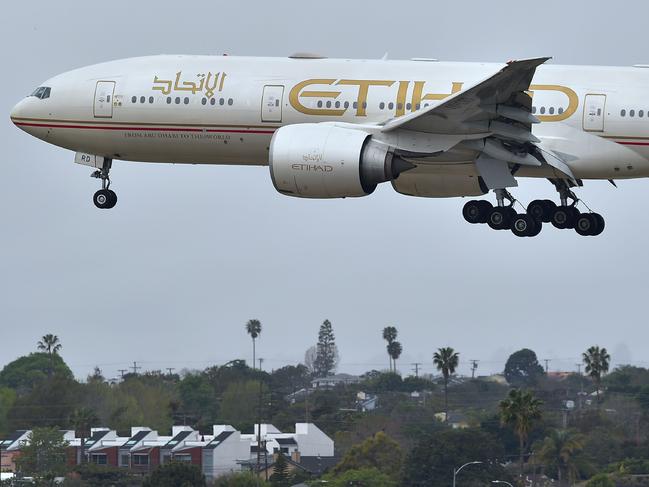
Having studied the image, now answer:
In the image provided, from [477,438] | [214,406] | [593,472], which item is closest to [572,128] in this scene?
[477,438]

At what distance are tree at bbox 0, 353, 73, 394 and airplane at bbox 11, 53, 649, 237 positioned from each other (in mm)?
101681

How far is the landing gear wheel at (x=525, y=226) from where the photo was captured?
51.7 m

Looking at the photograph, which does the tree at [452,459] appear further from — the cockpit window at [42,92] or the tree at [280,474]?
the cockpit window at [42,92]

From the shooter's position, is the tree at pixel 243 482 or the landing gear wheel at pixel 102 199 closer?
the landing gear wheel at pixel 102 199

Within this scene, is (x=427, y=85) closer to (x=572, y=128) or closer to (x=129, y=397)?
(x=572, y=128)

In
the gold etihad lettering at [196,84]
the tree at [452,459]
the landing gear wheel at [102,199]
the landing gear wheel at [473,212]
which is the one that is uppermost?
the gold etihad lettering at [196,84]

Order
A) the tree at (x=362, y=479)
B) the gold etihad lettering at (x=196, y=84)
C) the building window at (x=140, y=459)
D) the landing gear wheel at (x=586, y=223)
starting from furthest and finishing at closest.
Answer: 1. the building window at (x=140, y=459)
2. the tree at (x=362, y=479)
3. the landing gear wheel at (x=586, y=223)
4. the gold etihad lettering at (x=196, y=84)

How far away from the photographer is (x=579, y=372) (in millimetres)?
167125

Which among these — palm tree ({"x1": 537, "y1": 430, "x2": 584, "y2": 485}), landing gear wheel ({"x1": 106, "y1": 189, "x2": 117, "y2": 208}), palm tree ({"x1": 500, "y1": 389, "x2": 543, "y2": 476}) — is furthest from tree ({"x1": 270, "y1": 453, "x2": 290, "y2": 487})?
landing gear wheel ({"x1": 106, "y1": 189, "x2": 117, "y2": 208})

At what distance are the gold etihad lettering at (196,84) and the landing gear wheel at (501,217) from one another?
9.78 meters

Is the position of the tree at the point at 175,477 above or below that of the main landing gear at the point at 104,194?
below

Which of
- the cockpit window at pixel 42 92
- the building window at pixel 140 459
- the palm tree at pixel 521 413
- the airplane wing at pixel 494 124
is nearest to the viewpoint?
the airplane wing at pixel 494 124

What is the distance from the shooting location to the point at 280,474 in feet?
322

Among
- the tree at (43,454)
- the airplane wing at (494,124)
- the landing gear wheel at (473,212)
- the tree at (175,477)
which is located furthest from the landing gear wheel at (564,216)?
the tree at (43,454)
